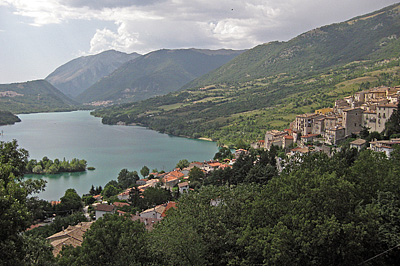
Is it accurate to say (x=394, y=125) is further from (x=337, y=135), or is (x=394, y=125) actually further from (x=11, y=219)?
(x=11, y=219)

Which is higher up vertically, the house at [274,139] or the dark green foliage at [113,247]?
the dark green foliage at [113,247]

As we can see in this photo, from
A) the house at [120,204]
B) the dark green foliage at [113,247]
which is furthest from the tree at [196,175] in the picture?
the dark green foliage at [113,247]

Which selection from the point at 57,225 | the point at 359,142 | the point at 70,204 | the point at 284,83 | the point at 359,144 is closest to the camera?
the point at 57,225

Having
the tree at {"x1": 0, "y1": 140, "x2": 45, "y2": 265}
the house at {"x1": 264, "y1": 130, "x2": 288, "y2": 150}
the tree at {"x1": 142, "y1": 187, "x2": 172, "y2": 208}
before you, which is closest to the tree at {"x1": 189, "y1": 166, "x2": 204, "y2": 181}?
the tree at {"x1": 142, "y1": 187, "x2": 172, "y2": 208}

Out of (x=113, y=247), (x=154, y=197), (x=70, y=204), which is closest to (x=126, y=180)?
(x=70, y=204)

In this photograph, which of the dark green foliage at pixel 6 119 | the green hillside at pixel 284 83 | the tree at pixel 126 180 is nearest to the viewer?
the tree at pixel 126 180

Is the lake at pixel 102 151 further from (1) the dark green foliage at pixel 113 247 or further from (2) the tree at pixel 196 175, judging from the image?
(1) the dark green foliage at pixel 113 247
